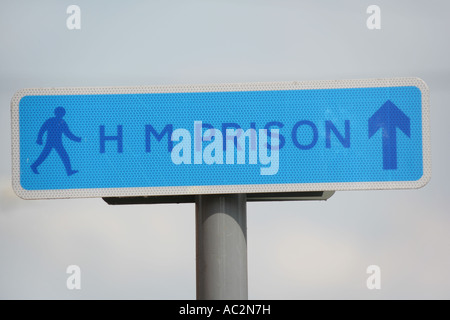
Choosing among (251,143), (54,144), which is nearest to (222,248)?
(251,143)

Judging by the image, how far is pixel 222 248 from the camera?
4.80 meters

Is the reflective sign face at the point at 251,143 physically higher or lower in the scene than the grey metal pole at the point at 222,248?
higher

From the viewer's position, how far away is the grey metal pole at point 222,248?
4770mm

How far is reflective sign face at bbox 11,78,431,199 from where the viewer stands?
15.3ft

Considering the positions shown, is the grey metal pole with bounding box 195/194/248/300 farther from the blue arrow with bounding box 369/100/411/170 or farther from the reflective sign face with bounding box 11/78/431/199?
the blue arrow with bounding box 369/100/411/170

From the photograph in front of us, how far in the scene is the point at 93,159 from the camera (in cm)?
469

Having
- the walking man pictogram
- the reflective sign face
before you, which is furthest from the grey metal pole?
the walking man pictogram

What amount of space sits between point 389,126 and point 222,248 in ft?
4.09

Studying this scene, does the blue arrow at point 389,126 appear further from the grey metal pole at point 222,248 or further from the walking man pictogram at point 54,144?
the walking man pictogram at point 54,144

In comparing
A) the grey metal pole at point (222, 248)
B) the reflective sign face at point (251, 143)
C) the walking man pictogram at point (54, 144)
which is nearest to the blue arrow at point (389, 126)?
the reflective sign face at point (251, 143)

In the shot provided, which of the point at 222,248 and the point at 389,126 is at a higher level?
the point at 389,126

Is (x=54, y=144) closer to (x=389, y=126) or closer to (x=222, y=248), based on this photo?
(x=222, y=248)

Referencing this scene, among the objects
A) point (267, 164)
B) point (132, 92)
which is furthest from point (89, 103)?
point (267, 164)

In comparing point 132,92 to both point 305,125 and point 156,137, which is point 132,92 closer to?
point 156,137
